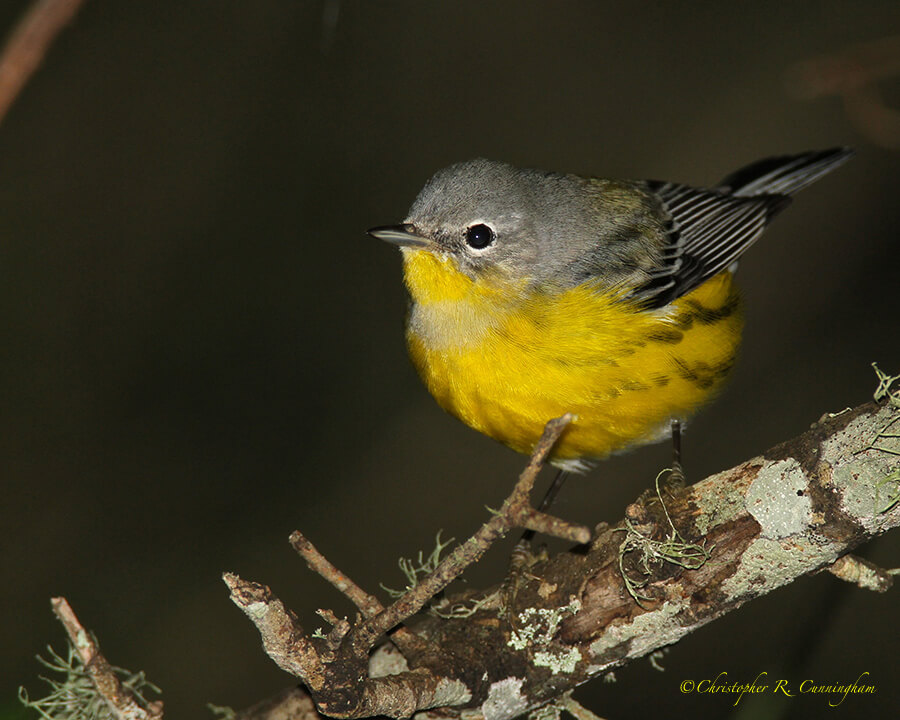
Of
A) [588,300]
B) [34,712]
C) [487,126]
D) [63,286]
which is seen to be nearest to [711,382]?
[588,300]

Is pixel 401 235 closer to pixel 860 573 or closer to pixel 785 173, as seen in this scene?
pixel 860 573

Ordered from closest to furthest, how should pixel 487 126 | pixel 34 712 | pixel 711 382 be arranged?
pixel 34 712 → pixel 711 382 → pixel 487 126

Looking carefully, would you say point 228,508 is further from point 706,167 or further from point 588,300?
point 706,167

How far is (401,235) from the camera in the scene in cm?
414

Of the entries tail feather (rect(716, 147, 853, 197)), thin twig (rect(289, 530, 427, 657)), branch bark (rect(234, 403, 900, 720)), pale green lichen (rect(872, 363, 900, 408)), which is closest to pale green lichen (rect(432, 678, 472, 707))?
branch bark (rect(234, 403, 900, 720))

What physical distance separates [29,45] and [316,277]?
19.4 feet

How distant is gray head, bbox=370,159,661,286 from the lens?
4.25 m

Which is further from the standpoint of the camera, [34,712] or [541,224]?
[541,224]

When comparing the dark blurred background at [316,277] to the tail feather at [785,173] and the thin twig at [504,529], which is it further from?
the thin twig at [504,529]

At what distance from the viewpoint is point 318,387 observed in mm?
7680

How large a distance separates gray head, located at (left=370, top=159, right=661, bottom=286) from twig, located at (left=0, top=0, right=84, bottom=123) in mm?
2088

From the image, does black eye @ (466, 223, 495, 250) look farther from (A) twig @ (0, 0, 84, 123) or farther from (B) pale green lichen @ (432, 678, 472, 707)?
(A) twig @ (0, 0, 84, 123)

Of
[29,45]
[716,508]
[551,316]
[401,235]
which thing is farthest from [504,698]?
[29,45]

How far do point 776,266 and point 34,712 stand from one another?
662cm
